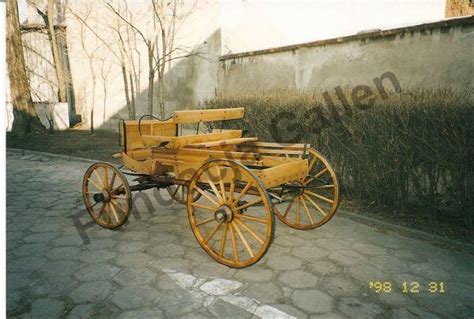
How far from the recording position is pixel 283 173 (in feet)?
12.2

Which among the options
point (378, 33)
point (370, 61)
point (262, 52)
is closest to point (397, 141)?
point (370, 61)

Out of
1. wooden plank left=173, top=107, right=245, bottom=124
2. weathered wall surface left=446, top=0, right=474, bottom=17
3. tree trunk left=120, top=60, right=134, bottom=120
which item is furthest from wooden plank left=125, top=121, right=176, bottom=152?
weathered wall surface left=446, top=0, right=474, bottom=17

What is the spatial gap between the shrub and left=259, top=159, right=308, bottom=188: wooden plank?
1.79 m

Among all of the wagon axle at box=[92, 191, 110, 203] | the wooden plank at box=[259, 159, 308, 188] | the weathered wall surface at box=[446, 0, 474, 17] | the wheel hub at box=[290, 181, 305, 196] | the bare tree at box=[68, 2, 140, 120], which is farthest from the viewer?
the weathered wall surface at box=[446, 0, 474, 17]

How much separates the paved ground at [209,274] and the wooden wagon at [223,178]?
10.7 inches

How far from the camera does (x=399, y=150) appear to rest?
16.5 feet

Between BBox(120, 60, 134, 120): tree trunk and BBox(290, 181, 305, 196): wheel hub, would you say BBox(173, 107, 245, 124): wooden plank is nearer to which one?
BBox(290, 181, 305, 196): wheel hub

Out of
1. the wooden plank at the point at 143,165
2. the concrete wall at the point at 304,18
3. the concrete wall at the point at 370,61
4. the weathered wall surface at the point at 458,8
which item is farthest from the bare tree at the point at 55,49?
the weathered wall surface at the point at 458,8

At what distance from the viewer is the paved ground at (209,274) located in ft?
10.0

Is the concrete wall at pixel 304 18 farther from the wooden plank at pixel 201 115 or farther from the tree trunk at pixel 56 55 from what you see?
the tree trunk at pixel 56 55

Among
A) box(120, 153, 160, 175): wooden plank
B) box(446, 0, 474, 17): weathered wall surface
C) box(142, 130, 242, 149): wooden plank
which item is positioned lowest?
box(120, 153, 160, 175): wooden plank

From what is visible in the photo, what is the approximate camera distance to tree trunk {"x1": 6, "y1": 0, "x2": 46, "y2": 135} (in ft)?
38.9

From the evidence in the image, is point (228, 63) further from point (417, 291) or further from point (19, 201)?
point (417, 291)

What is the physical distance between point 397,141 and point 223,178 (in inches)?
110
